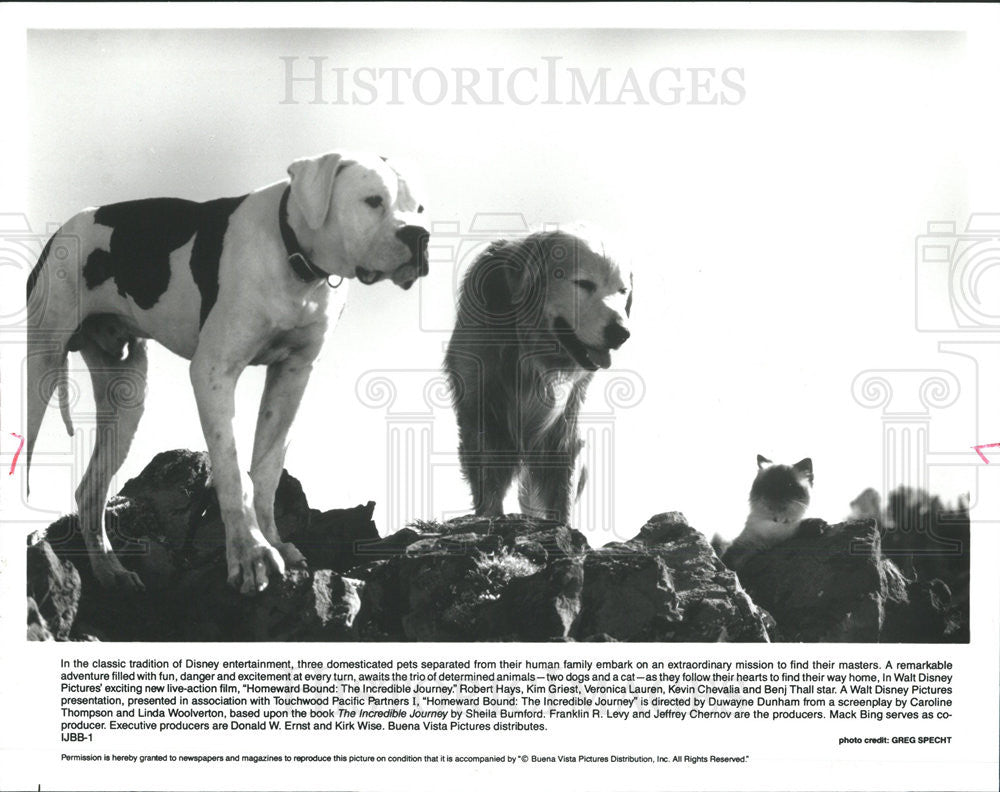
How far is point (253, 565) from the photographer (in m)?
5.23

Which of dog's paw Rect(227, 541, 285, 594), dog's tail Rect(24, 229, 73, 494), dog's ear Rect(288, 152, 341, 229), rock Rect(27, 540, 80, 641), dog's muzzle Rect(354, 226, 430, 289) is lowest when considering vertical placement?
rock Rect(27, 540, 80, 641)

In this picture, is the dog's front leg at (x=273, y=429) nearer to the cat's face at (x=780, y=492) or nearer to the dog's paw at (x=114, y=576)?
the dog's paw at (x=114, y=576)

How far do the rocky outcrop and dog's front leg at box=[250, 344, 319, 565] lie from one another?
29 centimetres

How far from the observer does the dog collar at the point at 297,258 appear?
5199mm

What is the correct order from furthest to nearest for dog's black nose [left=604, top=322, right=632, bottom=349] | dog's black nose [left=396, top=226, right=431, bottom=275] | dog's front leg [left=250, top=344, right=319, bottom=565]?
dog's black nose [left=604, top=322, right=632, bottom=349] → dog's front leg [left=250, top=344, right=319, bottom=565] → dog's black nose [left=396, top=226, right=431, bottom=275]

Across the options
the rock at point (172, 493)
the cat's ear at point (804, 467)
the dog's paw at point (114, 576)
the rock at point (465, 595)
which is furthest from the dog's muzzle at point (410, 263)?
the cat's ear at point (804, 467)

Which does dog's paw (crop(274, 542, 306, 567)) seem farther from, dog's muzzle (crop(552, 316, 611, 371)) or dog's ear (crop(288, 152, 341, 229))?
dog's muzzle (crop(552, 316, 611, 371))

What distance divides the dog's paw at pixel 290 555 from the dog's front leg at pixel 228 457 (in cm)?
15

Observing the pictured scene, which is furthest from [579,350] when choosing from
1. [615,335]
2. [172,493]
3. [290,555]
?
[172,493]

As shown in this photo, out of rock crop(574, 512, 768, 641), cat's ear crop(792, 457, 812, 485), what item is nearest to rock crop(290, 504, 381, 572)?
rock crop(574, 512, 768, 641)

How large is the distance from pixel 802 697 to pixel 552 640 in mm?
1149

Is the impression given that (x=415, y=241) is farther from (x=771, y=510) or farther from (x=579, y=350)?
(x=771, y=510)

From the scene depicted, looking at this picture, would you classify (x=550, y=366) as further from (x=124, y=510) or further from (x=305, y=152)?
(x=124, y=510)

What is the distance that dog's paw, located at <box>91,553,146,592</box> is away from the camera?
5.79 metres
